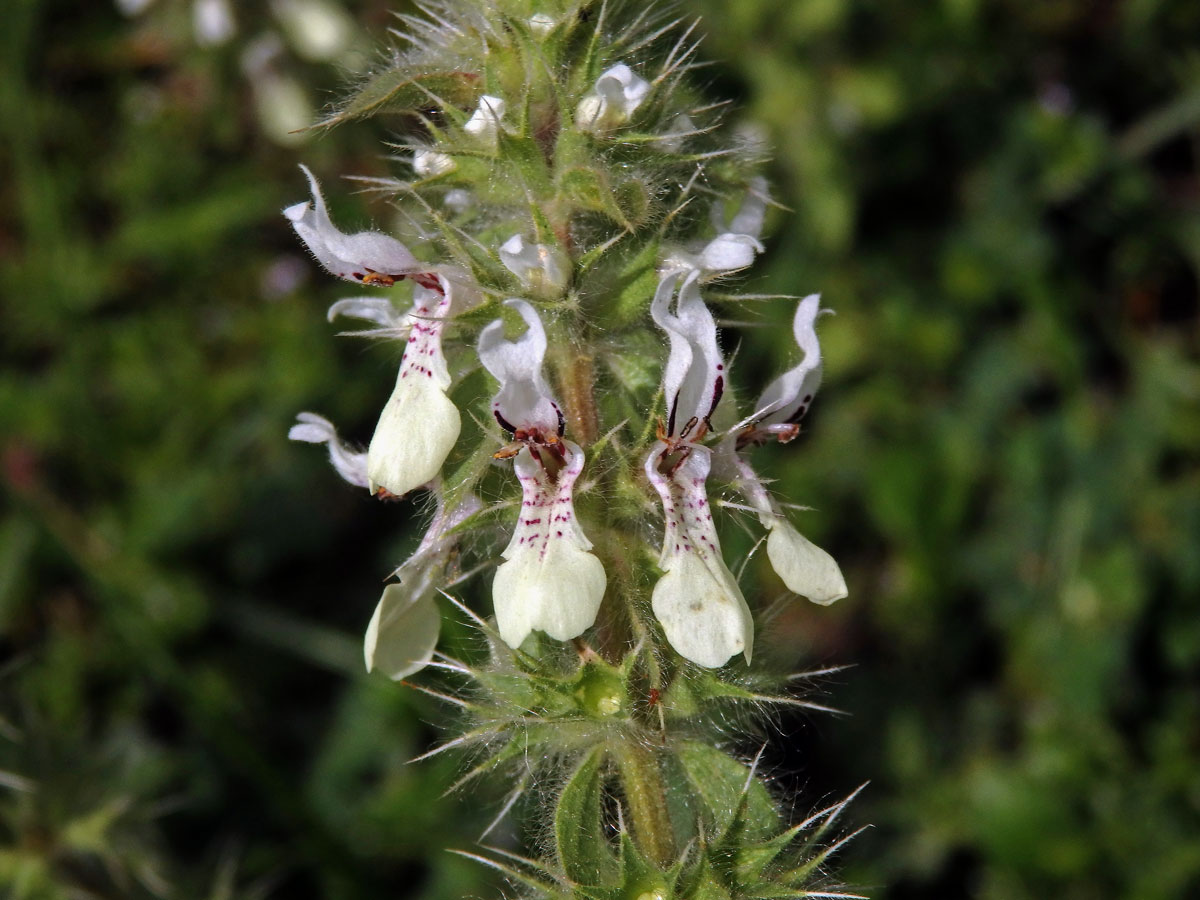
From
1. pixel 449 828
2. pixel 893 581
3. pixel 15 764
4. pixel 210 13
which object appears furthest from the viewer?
pixel 210 13

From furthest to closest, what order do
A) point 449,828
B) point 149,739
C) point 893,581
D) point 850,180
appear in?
1. point 850,180
2. point 893,581
3. point 149,739
4. point 449,828

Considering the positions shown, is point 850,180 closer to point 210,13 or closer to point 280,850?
point 210,13

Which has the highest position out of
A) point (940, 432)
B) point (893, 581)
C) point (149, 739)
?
point (940, 432)

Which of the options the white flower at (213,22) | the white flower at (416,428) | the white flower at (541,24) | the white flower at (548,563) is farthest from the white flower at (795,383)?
the white flower at (213,22)

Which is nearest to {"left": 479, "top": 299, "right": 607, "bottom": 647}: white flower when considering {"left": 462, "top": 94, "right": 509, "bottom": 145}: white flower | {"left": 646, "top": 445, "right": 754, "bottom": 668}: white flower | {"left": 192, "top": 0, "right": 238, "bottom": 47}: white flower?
{"left": 646, "top": 445, "right": 754, "bottom": 668}: white flower

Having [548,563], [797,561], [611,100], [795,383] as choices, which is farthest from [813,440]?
[548,563]

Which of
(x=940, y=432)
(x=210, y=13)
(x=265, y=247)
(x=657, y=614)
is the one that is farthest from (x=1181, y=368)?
(x=210, y=13)

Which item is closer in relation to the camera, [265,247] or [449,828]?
[449,828]

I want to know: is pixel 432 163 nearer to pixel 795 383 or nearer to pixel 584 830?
pixel 795 383
